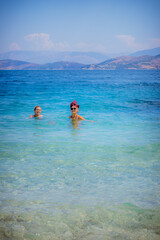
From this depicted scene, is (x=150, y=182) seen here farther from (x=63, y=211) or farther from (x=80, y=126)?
(x=80, y=126)

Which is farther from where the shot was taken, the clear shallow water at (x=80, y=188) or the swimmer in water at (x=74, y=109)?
the swimmer in water at (x=74, y=109)

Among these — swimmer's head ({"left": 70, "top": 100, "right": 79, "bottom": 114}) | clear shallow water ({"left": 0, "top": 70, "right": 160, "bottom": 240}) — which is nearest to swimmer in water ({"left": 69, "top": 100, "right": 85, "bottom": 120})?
swimmer's head ({"left": 70, "top": 100, "right": 79, "bottom": 114})

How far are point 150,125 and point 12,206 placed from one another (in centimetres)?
897

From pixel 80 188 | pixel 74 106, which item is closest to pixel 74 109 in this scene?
pixel 74 106

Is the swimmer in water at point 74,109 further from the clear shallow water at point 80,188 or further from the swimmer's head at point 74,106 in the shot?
the clear shallow water at point 80,188

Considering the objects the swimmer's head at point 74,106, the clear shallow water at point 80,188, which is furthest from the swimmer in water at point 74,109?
the clear shallow water at point 80,188

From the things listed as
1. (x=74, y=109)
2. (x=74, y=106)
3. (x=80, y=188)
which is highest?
(x=74, y=106)

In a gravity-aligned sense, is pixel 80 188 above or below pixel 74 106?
below

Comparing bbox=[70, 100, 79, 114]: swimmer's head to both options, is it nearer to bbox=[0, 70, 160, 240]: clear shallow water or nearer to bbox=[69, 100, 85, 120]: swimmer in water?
bbox=[69, 100, 85, 120]: swimmer in water

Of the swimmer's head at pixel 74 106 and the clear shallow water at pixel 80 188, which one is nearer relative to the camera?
the clear shallow water at pixel 80 188

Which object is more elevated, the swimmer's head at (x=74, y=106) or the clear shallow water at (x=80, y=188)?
the swimmer's head at (x=74, y=106)

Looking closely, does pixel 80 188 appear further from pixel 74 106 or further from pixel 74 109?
pixel 74 109

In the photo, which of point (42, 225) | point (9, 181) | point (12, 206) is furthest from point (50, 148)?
point (42, 225)

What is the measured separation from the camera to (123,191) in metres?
3.86
